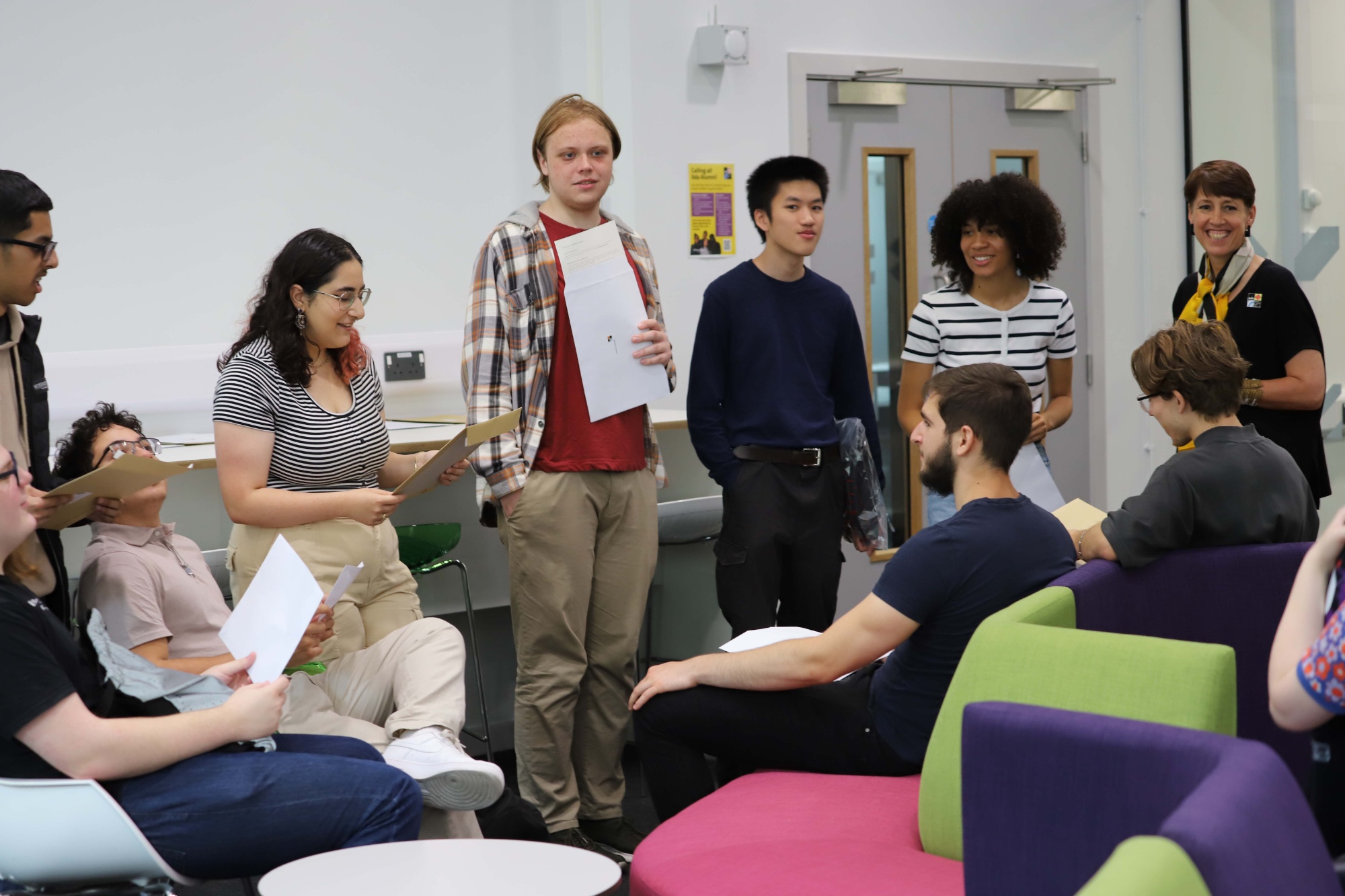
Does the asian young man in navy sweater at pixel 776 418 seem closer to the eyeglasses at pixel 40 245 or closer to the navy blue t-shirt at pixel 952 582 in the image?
the navy blue t-shirt at pixel 952 582

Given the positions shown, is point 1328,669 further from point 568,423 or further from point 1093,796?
point 568,423

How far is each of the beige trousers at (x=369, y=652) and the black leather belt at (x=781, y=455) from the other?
0.98 m

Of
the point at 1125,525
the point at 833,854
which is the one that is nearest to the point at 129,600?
the point at 833,854

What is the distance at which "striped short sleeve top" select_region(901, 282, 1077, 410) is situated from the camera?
3.42 metres

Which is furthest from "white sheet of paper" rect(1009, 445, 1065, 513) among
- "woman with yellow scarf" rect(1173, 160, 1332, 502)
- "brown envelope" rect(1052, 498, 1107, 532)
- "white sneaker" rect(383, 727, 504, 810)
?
"white sneaker" rect(383, 727, 504, 810)

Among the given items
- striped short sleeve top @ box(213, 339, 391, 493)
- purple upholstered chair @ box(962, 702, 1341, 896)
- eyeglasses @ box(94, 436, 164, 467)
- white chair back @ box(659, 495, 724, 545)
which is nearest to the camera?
purple upholstered chair @ box(962, 702, 1341, 896)

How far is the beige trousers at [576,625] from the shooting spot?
2.98 m

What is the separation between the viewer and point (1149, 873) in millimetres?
970

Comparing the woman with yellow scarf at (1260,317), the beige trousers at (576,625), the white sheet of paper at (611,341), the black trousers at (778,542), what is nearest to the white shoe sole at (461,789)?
the beige trousers at (576,625)

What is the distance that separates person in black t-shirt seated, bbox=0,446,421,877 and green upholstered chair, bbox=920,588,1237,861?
2.75ft

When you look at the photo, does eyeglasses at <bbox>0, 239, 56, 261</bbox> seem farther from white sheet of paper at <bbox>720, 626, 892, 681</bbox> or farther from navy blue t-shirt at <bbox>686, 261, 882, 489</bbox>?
navy blue t-shirt at <bbox>686, 261, 882, 489</bbox>

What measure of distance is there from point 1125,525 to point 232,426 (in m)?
1.76

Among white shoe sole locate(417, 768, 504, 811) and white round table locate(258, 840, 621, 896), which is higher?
white round table locate(258, 840, 621, 896)

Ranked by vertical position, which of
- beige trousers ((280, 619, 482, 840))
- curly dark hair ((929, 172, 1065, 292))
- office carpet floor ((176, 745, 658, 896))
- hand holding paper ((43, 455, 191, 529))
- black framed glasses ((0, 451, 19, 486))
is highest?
curly dark hair ((929, 172, 1065, 292))
